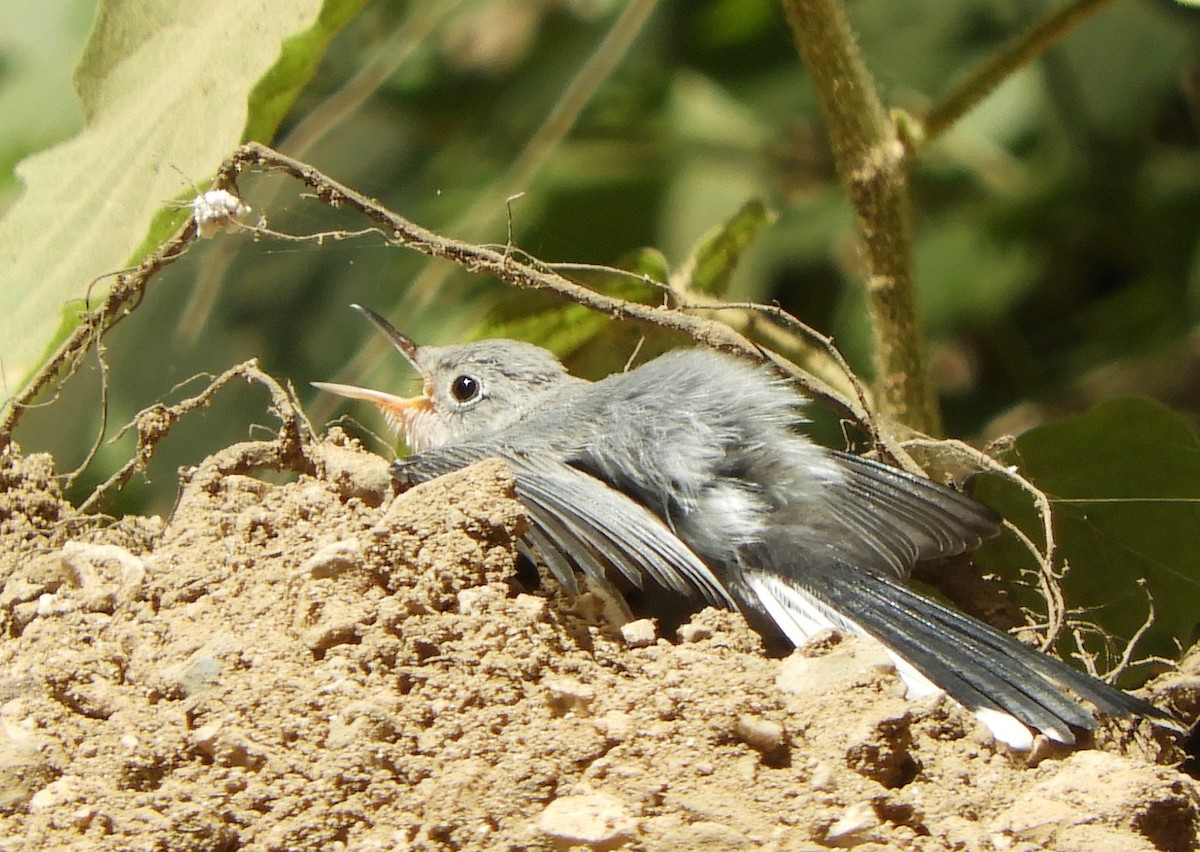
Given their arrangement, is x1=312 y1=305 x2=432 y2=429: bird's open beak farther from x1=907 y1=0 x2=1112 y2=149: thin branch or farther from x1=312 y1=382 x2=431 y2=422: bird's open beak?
x1=907 y1=0 x2=1112 y2=149: thin branch

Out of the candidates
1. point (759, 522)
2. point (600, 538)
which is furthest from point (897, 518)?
point (600, 538)

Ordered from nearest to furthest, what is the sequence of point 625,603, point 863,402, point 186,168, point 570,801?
point 570,801 → point 625,603 → point 186,168 → point 863,402

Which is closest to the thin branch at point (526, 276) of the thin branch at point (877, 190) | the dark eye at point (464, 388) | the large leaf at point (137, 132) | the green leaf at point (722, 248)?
the large leaf at point (137, 132)

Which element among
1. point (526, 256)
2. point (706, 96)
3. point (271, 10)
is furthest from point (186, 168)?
point (706, 96)

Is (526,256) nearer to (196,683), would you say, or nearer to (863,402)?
(863,402)

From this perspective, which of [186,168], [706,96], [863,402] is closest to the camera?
[186,168]

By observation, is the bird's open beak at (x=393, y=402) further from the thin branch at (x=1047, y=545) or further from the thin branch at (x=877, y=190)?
the thin branch at (x=1047, y=545)

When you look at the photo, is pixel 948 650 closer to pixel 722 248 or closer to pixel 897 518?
pixel 897 518

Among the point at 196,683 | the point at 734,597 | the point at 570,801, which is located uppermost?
the point at 734,597
